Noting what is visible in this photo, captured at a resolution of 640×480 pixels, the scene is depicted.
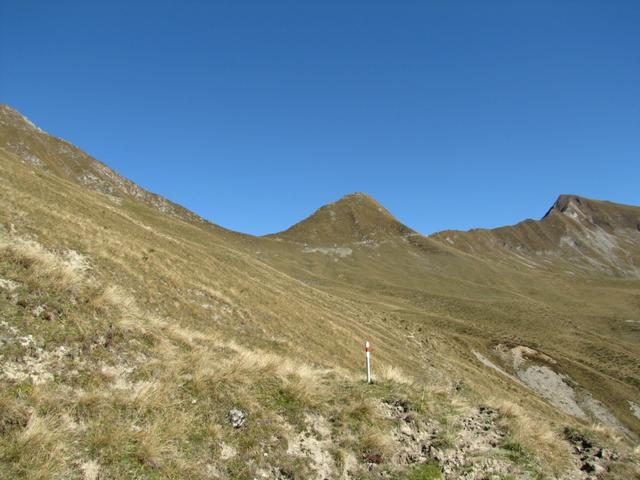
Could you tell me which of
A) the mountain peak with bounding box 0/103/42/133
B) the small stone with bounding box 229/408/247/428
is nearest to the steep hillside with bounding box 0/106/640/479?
the small stone with bounding box 229/408/247/428

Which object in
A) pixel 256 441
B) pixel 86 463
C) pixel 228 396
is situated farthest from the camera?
pixel 228 396

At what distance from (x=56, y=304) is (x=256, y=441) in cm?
605

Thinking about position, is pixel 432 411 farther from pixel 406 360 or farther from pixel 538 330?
pixel 538 330

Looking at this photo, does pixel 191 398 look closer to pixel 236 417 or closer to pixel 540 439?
pixel 236 417

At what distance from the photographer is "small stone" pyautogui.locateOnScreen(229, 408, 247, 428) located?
31.4ft

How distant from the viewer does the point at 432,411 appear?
12.5 meters

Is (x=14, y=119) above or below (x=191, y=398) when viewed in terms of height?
above

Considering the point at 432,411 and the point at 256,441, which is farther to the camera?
the point at 432,411

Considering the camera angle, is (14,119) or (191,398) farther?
(14,119)

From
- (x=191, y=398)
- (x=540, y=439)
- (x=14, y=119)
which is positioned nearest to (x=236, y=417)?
(x=191, y=398)

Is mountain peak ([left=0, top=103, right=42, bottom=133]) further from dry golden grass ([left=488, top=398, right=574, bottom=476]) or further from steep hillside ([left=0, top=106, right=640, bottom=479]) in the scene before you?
dry golden grass ([left=488, top=398, right=574, bottom=476])

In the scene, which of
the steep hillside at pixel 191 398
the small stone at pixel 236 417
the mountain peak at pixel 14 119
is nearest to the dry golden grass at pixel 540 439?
the steep hillside at pixel 191 398

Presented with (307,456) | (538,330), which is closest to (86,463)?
(307,456)

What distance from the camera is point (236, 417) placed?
31.9 feet
